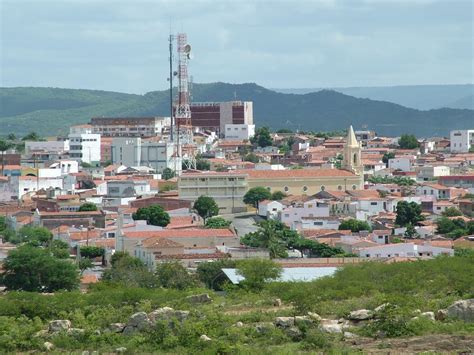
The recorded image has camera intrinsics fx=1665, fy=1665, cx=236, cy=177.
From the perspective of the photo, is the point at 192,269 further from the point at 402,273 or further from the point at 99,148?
the point at 99,148

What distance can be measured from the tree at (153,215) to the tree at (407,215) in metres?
8.41

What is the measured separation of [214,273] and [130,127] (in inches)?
3083

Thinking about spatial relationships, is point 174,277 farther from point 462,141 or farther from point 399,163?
point 462,141

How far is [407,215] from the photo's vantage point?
199 feet

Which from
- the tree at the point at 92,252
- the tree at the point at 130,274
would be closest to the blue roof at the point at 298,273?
the tree at the point at 130,274

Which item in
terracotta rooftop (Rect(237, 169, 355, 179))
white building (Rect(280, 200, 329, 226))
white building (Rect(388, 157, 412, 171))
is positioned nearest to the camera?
white building (Rect(280, 200, 329, 226))

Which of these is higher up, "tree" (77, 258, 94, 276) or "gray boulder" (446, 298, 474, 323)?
"gray boulder" (446, 298, 474, 323)

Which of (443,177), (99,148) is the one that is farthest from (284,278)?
(99,148)

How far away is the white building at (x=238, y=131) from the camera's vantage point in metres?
117

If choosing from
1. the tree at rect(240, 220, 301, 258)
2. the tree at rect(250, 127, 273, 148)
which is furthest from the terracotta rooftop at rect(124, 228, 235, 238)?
the tree at rect(250, 127, 273, 148)

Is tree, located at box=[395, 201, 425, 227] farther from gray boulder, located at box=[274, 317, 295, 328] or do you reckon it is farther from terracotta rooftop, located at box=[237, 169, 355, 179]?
gray boulder, located at box=[274, 317, 295, 328]

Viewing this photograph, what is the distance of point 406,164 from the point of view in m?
91.3

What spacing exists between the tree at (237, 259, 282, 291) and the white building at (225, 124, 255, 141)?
268 ft

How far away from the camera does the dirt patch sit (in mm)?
23188
